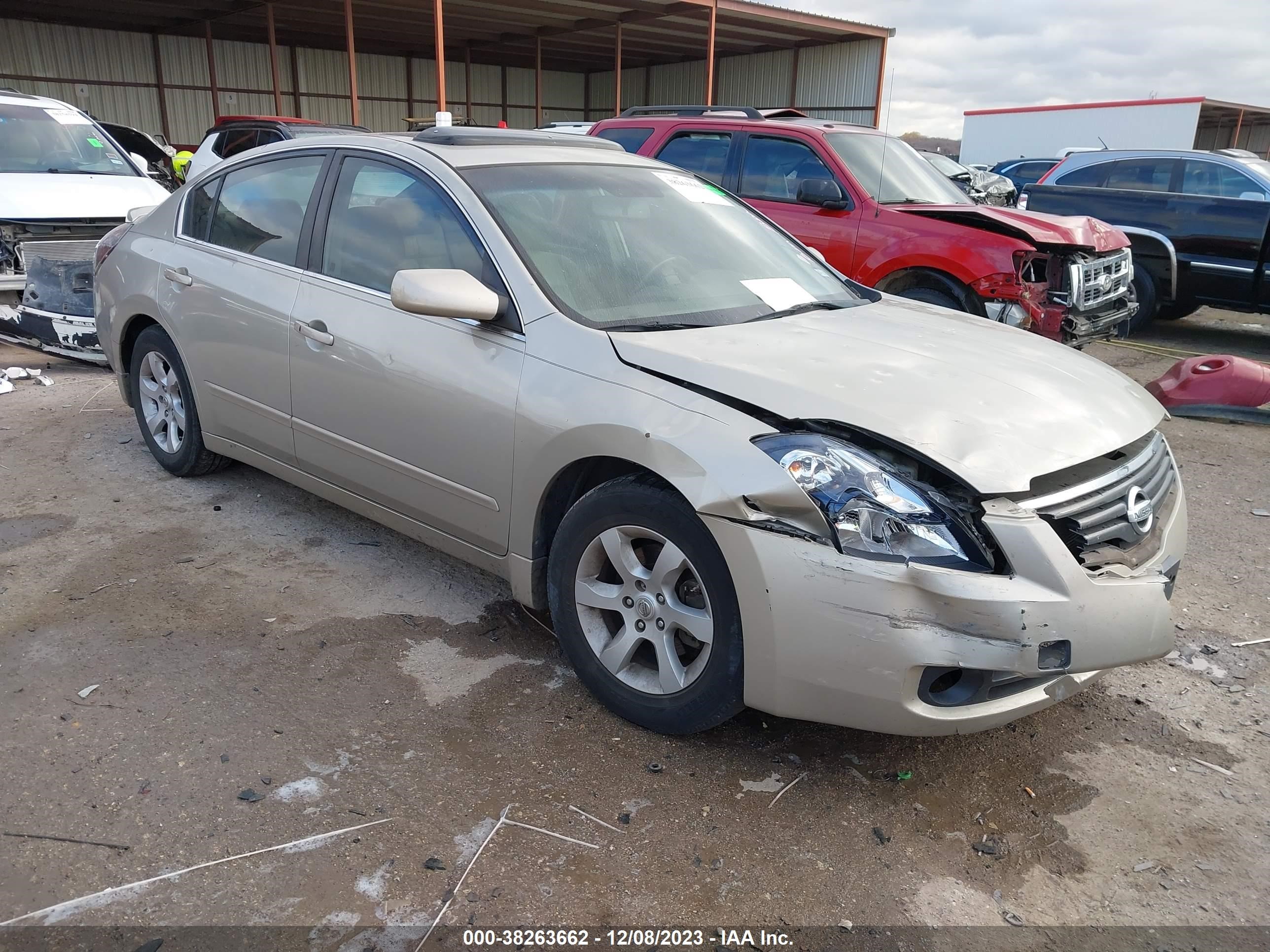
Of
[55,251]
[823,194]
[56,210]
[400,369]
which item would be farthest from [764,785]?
[56,210]

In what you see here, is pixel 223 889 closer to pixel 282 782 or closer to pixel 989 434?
pixel 282 782

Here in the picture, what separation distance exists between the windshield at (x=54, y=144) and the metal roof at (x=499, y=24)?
10.3 m

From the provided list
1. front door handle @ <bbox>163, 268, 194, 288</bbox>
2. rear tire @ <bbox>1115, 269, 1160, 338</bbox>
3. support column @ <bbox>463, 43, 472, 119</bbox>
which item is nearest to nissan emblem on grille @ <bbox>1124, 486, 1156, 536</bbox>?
front door handle @ <bbox>163, 268, 194, 288</bbox>

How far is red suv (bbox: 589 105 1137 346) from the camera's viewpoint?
259 inches

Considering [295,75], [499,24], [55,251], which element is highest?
[499,24]

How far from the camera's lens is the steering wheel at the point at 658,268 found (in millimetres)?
3352

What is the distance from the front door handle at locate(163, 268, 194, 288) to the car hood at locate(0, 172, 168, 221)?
3379mm

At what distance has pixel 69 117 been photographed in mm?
8789

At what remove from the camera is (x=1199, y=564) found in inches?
169

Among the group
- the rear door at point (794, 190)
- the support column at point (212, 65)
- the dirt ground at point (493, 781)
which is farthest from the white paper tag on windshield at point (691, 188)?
the support column at point (212, 65)

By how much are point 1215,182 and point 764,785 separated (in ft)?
31.4

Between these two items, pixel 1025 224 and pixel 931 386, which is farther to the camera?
pixel 1025 224

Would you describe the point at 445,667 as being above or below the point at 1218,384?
below

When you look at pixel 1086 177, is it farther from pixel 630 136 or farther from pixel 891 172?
pixel 630 136
